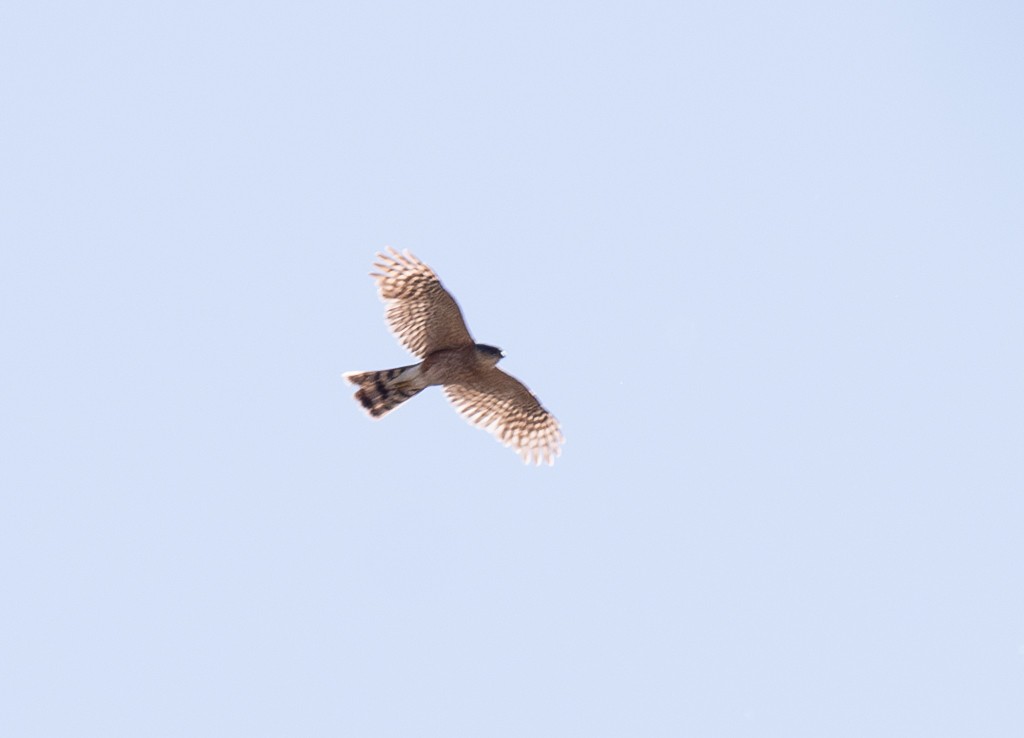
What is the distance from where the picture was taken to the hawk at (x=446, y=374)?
16.5 metres

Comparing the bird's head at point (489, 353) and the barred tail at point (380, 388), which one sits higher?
the bird's head at point (489, 353)

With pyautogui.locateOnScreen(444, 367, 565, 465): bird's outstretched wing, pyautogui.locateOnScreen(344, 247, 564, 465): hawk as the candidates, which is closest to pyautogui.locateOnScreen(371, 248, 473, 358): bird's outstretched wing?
pyautogui.locateOnScreen(344, 247, 564, 465): hawk

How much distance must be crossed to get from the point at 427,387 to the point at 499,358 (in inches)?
46.3

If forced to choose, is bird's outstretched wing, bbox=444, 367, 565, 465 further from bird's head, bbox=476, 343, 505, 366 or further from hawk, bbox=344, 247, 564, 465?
bird's head, bbox=476, 343, 505, 366

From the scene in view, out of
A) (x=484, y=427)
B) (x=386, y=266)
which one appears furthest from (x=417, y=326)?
(x=484, y=427)

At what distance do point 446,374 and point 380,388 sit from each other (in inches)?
31.5

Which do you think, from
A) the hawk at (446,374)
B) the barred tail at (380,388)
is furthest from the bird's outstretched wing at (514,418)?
the barred tail at (380,388)

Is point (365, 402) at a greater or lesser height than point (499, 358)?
lesser

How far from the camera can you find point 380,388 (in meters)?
17.2

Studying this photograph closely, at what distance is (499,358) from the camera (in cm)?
1680

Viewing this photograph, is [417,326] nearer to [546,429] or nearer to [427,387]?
[427,387]

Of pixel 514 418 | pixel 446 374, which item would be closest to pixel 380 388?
pixel 446 374

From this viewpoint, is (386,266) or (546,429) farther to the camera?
(546,429)

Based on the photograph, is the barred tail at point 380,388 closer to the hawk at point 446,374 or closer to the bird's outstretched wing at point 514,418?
the hawk at point 446,374
